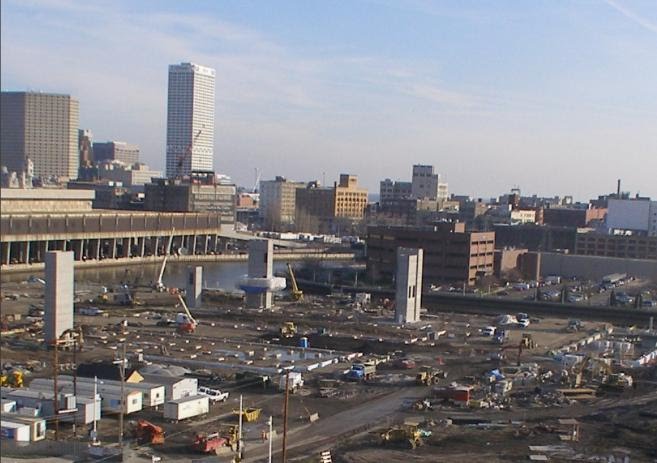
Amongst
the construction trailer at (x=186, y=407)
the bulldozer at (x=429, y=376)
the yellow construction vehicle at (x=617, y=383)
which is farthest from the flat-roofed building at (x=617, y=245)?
the construction trailer at (x=186, y=407)

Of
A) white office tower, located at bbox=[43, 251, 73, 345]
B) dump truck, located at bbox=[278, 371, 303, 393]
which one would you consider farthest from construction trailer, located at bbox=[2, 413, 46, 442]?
white office tower, located at bbox=[43, 251, 73, 345]

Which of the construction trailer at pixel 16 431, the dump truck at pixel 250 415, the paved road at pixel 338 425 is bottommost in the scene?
the paved road at pixel 338 425

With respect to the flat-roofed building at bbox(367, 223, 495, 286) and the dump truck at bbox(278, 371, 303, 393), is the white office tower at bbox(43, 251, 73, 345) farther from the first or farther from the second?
the flat-roofed building at bbox(367, 223, 495, 286)

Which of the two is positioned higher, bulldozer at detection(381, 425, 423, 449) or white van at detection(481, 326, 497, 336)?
bulldozer at detection(381, 425, 423, 449)

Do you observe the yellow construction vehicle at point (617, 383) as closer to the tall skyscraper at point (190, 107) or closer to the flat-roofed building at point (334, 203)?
the flat-roofed building at point (334, 203)

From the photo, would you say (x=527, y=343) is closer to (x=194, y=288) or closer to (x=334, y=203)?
(x=194, y=288)

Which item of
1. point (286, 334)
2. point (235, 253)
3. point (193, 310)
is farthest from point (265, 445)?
point (235, 253)

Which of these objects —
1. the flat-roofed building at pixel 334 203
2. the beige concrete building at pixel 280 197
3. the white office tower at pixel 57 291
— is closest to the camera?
the white office tower at pixel 57 291

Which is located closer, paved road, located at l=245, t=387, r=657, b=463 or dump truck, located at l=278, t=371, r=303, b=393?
paved road, located at l=245, t=387, r=657, b=463
